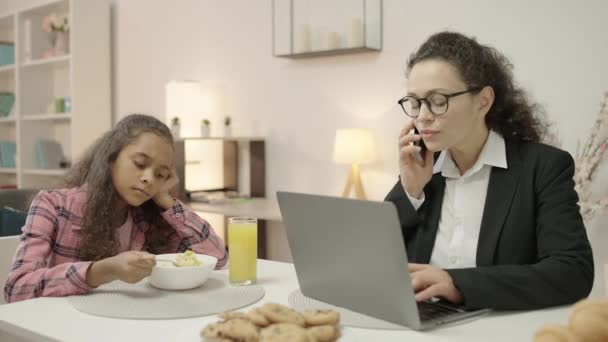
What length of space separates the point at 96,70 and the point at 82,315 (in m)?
4.02

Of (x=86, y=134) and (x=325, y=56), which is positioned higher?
(x=325, y=56)

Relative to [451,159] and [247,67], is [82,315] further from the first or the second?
[247,67]

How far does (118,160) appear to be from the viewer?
61.6 inches

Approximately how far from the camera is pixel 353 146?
327cm

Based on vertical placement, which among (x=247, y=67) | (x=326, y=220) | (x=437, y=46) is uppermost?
(x=247, y=67)

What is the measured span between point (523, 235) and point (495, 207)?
85 mm

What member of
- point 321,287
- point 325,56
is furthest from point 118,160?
point 325,56

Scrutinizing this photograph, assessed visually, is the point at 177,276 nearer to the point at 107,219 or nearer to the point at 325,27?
the point at 107,219

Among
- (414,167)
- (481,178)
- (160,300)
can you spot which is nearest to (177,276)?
(160,300)

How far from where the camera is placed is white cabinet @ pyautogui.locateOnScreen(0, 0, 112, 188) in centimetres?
471

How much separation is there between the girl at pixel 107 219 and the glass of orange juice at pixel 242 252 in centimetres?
21

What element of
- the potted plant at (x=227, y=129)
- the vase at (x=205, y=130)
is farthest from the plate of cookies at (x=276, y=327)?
the potted plant at (x=227, y=129)

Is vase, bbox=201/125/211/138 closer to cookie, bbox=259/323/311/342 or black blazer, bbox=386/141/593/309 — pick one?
black blazer, bbox=386/141/593/309

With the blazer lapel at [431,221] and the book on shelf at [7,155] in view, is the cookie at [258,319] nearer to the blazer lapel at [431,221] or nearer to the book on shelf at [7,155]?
the blazer lapel at [431,221]
